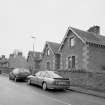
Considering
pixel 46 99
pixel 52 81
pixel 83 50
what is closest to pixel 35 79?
pixel 52 81

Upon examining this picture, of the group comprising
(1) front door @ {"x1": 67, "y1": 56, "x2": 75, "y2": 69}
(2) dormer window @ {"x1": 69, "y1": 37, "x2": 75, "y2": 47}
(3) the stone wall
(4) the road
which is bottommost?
(4) the road

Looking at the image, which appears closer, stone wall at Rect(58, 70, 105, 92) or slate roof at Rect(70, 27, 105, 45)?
stone wall at Rect(58, 70, 105, 92)

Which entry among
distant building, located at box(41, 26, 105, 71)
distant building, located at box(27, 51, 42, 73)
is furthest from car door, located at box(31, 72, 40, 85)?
distant building, located at box(27, 51, 42, 73)

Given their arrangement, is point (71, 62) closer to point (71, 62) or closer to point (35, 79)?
point (71, 62)

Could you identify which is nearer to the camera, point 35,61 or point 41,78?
point 41,78

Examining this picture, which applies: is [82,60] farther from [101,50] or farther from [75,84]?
[75,84]

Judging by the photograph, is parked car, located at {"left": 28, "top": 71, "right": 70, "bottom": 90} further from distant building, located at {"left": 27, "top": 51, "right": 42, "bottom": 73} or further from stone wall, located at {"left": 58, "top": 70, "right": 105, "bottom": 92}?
distant building, located at {"left": 27, "top": 51, "right": 42, "bottom": 73}

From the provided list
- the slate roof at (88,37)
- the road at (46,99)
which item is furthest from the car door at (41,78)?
the slate roof at (88,37)

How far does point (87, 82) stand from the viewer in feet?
43.0

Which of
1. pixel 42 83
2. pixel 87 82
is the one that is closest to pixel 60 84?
pixel 42 83

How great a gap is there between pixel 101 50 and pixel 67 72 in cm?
745

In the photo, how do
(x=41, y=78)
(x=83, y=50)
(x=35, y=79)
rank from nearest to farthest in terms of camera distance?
(x=41, y=78), (x=35, y=79), (x=83, y=50)

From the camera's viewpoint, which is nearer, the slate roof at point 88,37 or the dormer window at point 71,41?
the slate roof at point 88,37

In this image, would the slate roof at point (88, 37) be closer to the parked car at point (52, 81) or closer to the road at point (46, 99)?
the parked car at point (52, 81)
